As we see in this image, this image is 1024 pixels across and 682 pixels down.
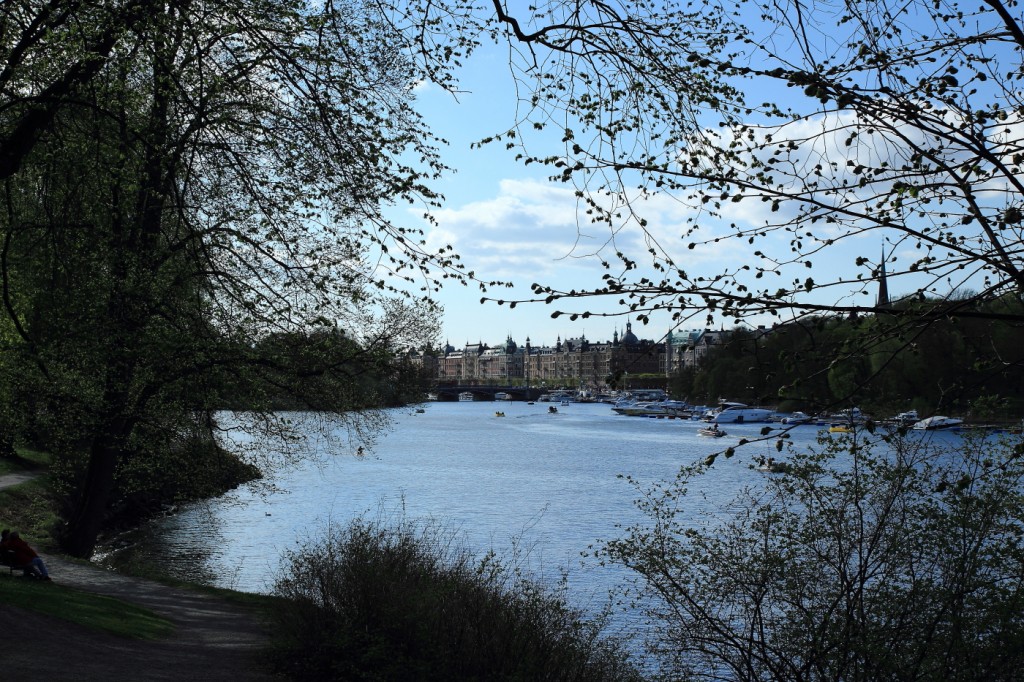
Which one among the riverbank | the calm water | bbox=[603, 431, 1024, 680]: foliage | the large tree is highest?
the large tree

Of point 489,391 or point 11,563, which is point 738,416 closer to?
A: point 489,391

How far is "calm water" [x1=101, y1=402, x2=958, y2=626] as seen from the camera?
25.0 m

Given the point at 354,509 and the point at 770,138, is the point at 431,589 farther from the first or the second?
the point at 354,509

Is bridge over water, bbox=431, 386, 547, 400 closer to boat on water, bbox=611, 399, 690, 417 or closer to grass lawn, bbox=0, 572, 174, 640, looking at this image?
boat on water, bbox=611, 399, 690, 417

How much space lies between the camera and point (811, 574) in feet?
34.8

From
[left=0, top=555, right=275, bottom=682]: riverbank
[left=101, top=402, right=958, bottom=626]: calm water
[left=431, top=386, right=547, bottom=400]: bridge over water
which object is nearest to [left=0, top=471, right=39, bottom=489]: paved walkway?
[left=101, top=402, right=958, bottom=626]: calm water

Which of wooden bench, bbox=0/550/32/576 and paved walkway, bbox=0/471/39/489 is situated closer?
wooden bench, bbox=0/550/32/576

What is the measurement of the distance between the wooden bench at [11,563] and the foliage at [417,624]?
5.58 meters

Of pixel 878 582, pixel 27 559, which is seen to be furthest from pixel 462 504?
pixel 878 582

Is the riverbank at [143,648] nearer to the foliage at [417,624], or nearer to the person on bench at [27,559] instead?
the person on bench at [27,559]

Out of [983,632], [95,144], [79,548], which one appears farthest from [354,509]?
[983,632]

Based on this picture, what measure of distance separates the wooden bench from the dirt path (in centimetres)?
44

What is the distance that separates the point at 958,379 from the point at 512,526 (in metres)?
25.2

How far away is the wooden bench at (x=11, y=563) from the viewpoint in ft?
55.9
